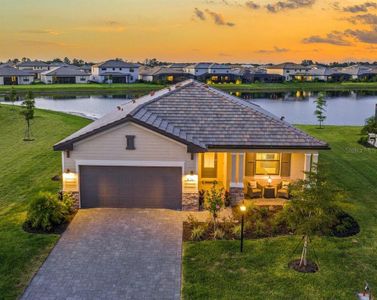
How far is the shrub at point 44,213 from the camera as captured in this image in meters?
15.2

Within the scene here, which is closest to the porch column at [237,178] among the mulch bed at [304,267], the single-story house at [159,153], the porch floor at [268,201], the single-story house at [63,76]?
the single-story house at [159,153]

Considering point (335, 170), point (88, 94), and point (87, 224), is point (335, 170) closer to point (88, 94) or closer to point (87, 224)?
point (87, 224)

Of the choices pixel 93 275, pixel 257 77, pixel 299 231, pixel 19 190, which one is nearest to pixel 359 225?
pixel 299 231

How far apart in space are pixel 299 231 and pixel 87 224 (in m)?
7.77

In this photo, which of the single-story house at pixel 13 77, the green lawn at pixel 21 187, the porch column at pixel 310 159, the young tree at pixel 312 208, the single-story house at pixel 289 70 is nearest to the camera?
the young tree at pixel 312 208

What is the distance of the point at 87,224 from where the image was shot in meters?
15.8

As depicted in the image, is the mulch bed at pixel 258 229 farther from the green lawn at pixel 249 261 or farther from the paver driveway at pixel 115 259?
the paver driveway at pixel 115 259

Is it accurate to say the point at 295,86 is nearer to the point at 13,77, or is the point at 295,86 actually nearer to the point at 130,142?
the point at 13,77

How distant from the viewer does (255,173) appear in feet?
65.0

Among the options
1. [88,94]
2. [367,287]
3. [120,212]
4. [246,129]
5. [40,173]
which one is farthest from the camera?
[88,94]

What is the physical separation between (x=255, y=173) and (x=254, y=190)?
1243 mm

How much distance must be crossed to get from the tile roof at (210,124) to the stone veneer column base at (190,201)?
1936 millimetres

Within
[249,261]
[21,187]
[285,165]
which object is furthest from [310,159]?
[21,187]

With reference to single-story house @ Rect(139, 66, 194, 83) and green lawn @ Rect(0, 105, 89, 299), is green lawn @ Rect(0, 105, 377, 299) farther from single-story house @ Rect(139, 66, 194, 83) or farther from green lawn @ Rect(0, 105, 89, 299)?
single-story house @ Rect(139, 66, 194, 83)
